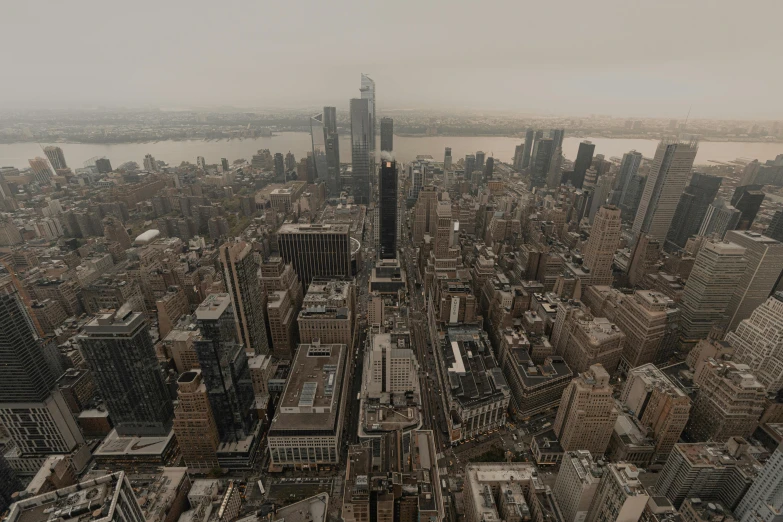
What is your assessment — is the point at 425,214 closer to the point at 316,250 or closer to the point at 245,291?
the point at 316,250

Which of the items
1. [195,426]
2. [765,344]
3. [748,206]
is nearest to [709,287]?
[765,344]

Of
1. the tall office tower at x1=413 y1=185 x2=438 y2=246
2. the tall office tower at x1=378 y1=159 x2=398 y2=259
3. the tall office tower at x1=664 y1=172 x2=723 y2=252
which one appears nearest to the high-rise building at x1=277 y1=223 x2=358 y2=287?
the tall office tower at x1=378 y1=159 x2=398 y2=259

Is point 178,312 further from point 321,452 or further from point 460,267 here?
point 460,267

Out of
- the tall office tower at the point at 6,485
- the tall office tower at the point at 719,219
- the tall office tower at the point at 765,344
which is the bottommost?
the tall office tower at the point at 6,485

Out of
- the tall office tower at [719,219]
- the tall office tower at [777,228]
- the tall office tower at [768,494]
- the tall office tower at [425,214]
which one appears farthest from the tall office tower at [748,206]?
the tall office tower at [768,494]

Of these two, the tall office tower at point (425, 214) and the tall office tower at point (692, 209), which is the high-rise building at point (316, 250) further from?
the tall office tower at point (692, 209)

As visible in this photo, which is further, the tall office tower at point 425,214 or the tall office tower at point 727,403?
the tall office tower at point 425,214

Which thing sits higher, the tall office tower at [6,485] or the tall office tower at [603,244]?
the tall office tower at [603,244]
